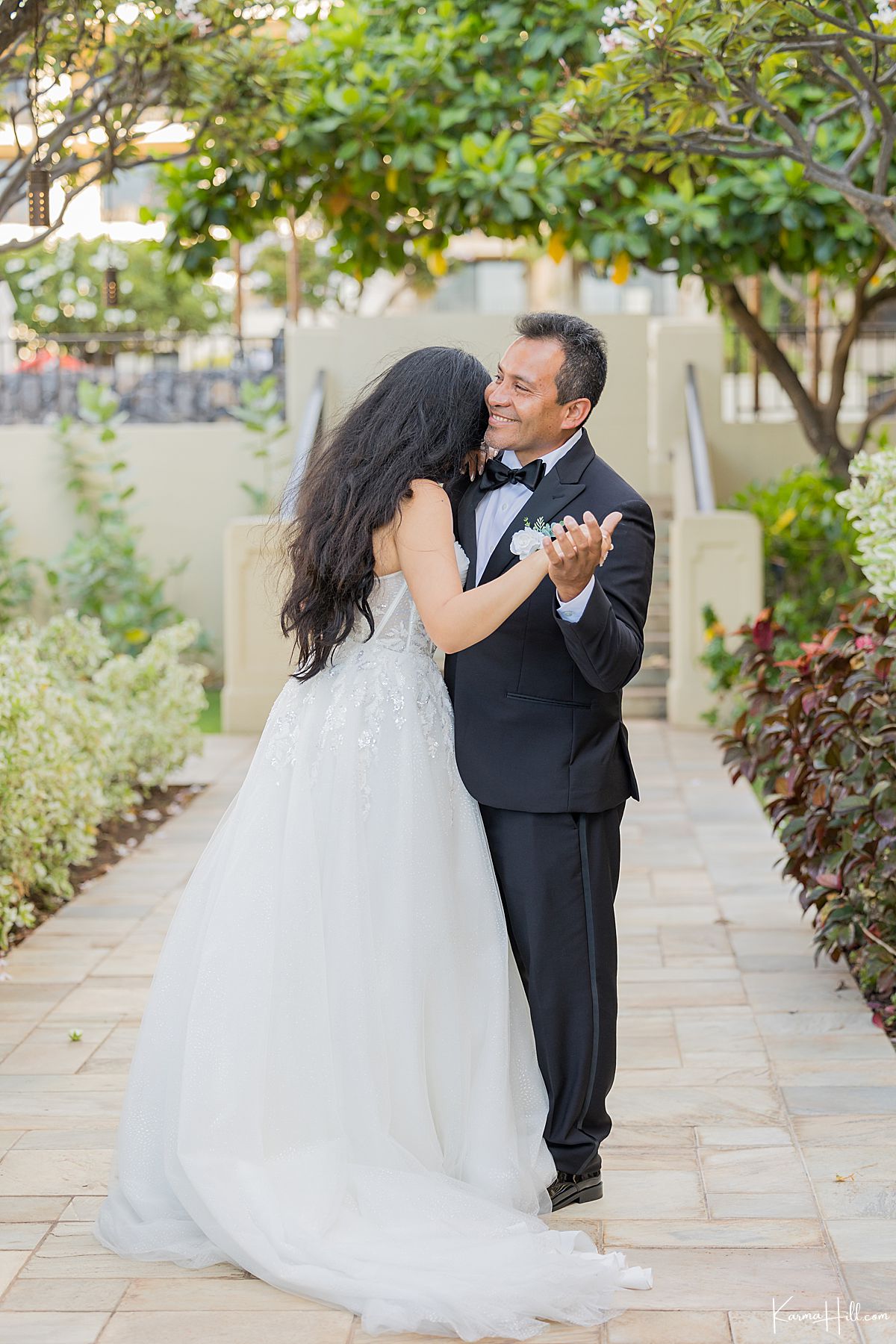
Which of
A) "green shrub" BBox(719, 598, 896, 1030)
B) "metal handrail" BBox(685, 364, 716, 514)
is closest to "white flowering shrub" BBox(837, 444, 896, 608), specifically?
"green shrub" BBox(719, 598, 896, 1030)

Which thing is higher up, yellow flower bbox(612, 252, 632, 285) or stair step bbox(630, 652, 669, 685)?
yellow flower bbox(612, 252, 632, 285)

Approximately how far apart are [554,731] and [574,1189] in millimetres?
1020

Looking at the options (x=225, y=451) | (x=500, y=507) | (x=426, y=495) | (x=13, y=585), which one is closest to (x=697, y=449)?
(x=225, y=451)

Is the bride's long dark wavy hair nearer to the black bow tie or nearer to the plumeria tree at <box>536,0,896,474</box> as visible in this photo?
the black bow tie

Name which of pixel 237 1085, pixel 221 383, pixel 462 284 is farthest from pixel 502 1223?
pixel 462 284

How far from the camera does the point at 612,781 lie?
10.2 ft

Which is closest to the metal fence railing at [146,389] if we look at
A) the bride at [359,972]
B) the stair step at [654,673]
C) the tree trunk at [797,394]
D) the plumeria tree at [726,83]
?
the tree trunk at [797,394]

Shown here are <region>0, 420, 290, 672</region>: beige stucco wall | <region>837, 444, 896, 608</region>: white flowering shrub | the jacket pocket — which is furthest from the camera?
<region>0, 420, 290, 672</region>: beige stucco wall

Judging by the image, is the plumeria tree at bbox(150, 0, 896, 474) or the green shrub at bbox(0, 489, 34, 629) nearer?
the plumeria tree at bbox(150, 0, 896, 474)

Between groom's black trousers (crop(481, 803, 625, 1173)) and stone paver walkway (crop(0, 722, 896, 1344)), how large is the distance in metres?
0.27

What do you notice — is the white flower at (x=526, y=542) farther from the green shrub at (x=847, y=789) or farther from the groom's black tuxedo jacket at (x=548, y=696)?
the green shrub at (x=847, y=789)

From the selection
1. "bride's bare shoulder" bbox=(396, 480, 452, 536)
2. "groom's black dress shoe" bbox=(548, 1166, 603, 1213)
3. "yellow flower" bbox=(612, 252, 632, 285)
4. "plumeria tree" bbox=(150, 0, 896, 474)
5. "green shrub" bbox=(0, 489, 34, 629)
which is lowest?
"groom's black dress shoe" bbox=(548, 1166, 603, 1213)

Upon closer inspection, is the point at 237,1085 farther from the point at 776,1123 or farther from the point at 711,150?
the point at 711,150

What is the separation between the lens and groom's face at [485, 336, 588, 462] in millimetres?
2975
